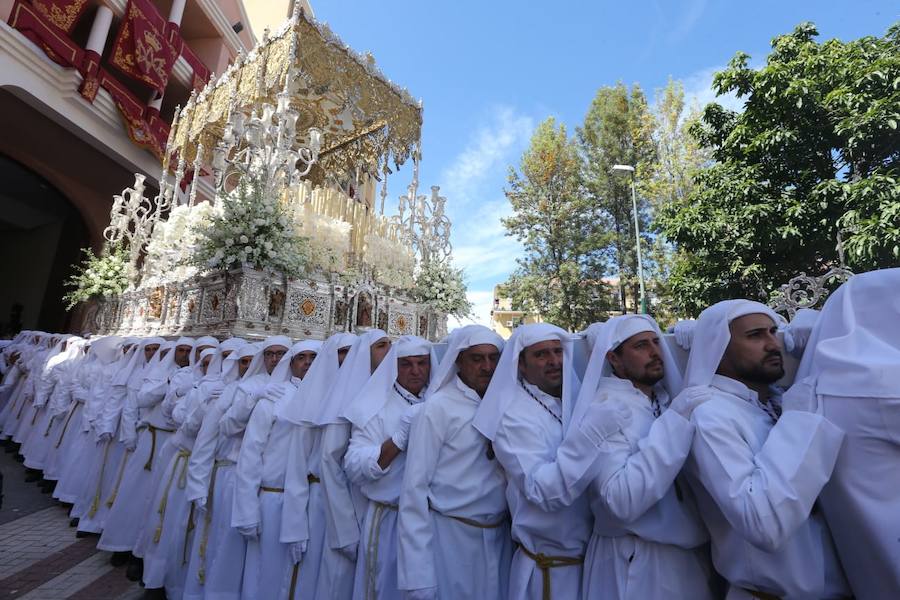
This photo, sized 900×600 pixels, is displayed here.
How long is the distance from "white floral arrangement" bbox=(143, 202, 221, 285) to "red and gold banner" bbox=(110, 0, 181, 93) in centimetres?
734

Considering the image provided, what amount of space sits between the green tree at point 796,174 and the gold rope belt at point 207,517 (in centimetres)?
982

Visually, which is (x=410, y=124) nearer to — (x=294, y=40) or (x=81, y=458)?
(x=294, y=40)

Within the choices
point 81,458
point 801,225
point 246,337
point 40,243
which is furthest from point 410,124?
point 40,243

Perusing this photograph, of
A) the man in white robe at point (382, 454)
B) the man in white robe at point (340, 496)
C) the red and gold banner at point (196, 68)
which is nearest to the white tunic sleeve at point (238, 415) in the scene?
the man in white robe at point (340, 496)

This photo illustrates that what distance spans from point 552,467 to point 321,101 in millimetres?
12448

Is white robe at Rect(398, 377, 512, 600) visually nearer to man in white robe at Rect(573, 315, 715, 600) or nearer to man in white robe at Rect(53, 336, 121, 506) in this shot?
man in white robe at Rect(573, 315, 715, 600)

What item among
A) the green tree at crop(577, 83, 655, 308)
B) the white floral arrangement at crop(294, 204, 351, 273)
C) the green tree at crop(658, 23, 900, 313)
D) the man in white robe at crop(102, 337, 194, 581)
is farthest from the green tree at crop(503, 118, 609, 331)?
the man in white robe at crop(102, 337, 194, 581)

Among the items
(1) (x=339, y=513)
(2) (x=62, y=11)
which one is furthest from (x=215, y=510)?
(2) (x=62, y=11)

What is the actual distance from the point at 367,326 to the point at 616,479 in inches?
290

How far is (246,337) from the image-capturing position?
6707mm

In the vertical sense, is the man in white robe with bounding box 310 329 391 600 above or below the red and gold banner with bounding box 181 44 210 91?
below

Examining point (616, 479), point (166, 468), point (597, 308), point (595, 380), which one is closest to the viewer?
point (616, 479)

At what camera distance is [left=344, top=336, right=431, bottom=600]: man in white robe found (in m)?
2.46

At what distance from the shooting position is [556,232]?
2098 cm
